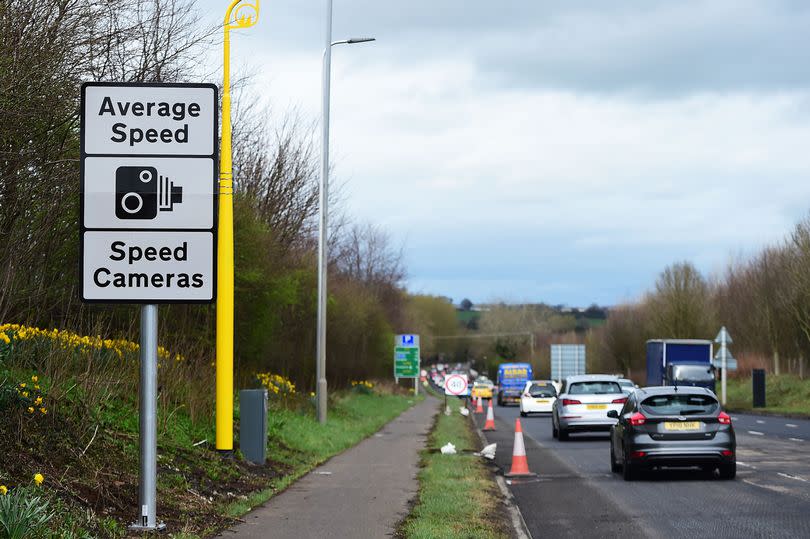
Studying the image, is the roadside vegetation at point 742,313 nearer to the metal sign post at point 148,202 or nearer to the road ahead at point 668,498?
the road ahead at point 668,498

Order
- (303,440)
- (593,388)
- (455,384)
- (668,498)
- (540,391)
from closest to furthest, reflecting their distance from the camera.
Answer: (668,498) → (303,440) → (593,388) → (455,384) → (540,391)

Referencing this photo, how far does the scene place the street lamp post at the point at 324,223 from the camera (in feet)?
90.7

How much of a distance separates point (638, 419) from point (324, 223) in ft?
37.5

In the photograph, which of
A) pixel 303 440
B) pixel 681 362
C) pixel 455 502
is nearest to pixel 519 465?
pixel 303 440

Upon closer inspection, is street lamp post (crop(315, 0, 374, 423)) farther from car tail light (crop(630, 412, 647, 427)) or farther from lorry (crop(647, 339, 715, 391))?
lorry (crop(647, 339, 715, 391))

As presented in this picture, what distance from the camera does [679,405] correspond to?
18406mm

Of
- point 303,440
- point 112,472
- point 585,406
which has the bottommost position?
point 303,440

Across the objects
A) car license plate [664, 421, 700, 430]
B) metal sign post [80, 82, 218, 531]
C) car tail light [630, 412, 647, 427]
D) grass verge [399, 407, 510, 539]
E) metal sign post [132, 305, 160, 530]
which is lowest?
grass verge [399, 407, 510, 539]

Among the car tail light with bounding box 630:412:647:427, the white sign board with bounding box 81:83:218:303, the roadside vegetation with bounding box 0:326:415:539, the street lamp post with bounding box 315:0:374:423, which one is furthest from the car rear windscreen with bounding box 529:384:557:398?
the white sign board with bounding box 81:83:218:303

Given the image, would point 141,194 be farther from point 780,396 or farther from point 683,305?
point 683,305

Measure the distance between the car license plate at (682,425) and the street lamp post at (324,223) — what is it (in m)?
11.0

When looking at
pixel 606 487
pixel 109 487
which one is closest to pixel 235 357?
pixel 606 487

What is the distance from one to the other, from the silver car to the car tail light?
36.7ft

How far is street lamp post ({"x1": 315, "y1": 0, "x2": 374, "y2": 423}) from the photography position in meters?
27.6
